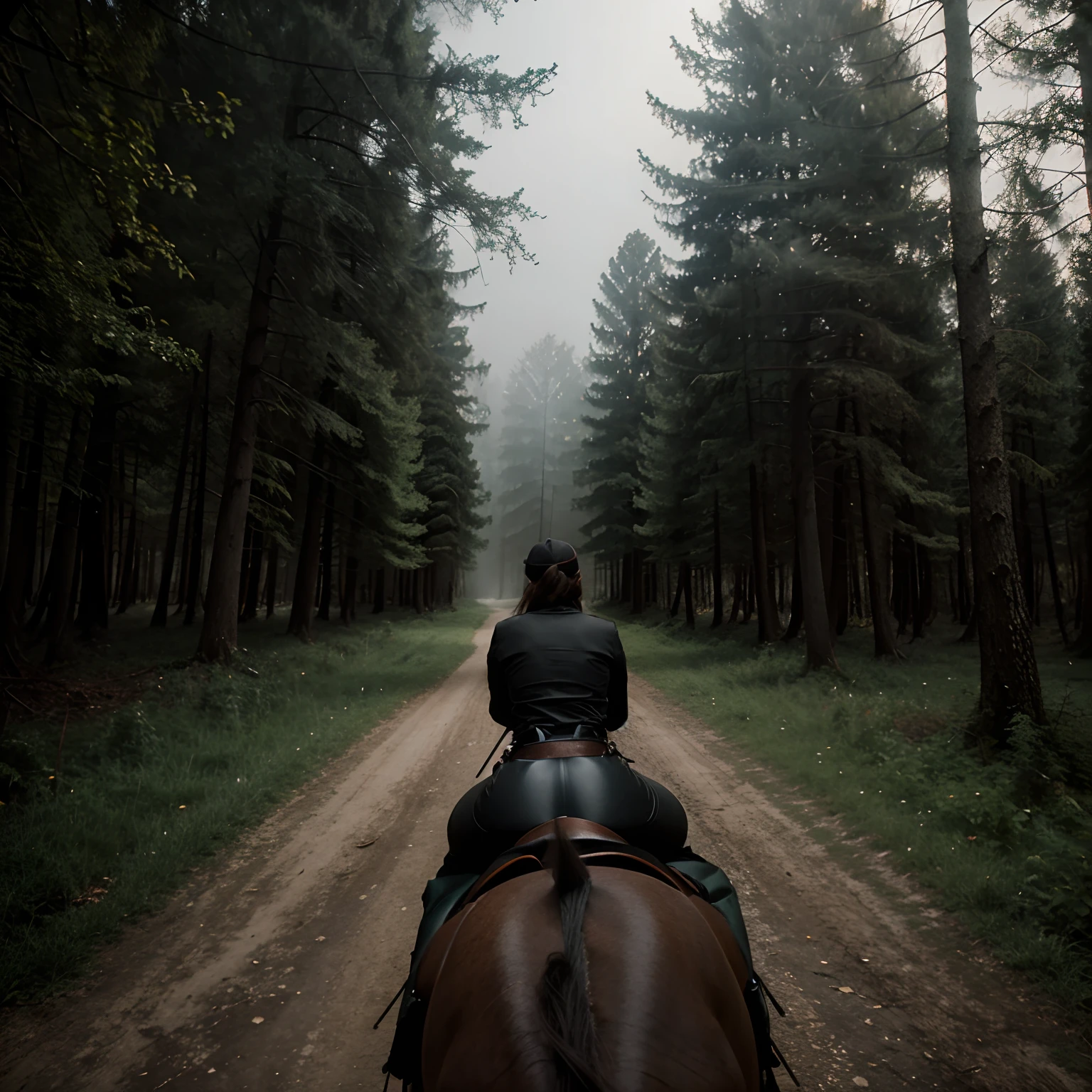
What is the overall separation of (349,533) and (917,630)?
21025mm

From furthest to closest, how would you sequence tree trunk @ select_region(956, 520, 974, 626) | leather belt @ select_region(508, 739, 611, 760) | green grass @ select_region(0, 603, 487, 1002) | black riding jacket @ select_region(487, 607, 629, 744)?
tree trunk @ select_region(956, 520, 974, 626)
green grass @ select_region(0, 603, 487, 1002)
black riding jacket @ select_region(487, 607, 629, 744)
leather belt @ select_region(508, 739, 611, 760)

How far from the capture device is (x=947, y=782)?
20.6 ft

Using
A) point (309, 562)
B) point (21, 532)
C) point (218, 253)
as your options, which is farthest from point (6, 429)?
point (309, 562)

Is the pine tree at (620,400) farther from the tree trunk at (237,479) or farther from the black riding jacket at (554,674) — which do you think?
the black riding jacket at (554,674)

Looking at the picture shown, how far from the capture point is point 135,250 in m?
12.9

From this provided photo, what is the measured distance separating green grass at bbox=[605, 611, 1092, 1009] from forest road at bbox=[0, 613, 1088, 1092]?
33cm

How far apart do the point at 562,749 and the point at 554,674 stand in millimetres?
386

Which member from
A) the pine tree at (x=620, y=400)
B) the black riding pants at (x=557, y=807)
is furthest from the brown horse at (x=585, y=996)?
the pine tree at (x=620, y=400)

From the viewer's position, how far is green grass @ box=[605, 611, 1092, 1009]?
389 cm

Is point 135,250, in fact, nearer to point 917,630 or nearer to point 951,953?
point 951,953

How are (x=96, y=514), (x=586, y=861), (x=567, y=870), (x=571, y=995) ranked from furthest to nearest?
(x=96, y=514)
(x=586, y=861)
(x=567, y=870)
(x=571, y=995)

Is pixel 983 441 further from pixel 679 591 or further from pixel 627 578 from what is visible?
pixel 627 578

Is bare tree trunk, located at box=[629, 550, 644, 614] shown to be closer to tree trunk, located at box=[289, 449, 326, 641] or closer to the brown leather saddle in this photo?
tree trunk, located at box=[289, 449, 326, 641]

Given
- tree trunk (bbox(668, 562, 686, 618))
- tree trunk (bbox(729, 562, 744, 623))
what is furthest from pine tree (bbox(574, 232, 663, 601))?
tree trunk (bbox(729, 562, 744, 623))
